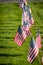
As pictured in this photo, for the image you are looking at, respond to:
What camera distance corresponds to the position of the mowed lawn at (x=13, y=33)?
1216 cm

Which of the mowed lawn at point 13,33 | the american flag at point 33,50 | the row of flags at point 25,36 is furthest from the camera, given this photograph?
the mowed lawn at point 13,33

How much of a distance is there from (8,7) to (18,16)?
189 inches

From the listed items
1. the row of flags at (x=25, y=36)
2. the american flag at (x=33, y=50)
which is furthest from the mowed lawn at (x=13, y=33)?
the american flag at (x=33, y=50)

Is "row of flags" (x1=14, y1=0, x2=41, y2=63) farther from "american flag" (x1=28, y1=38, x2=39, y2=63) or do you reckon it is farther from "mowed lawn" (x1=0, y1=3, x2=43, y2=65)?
"mowed lawn" (x1=0, y1=3, x2=43, y2=65)

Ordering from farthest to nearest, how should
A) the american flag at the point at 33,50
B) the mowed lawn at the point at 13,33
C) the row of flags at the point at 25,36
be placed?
the mowed lawn at the point at 13,33, the row of flags at the point at 25,36, the american flag at the point at 33,50

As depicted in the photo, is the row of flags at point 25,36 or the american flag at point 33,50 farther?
the row of flags at point 25,36

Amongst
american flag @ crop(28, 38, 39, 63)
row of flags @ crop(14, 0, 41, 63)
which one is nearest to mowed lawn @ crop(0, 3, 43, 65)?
row of flags @ crop(14, 0, 41, 63)

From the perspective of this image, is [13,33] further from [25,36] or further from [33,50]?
[33,50]

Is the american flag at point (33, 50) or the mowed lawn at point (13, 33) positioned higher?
the american flag at point (33, 50)

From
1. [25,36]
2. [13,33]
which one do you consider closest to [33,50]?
[25,36]

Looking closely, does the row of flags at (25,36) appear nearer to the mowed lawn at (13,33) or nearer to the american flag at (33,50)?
the american flag at (33,50)

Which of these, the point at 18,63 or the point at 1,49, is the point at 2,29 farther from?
the point at 18,63

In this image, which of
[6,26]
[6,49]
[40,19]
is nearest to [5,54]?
[6,49]

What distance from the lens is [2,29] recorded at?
58.2ft
